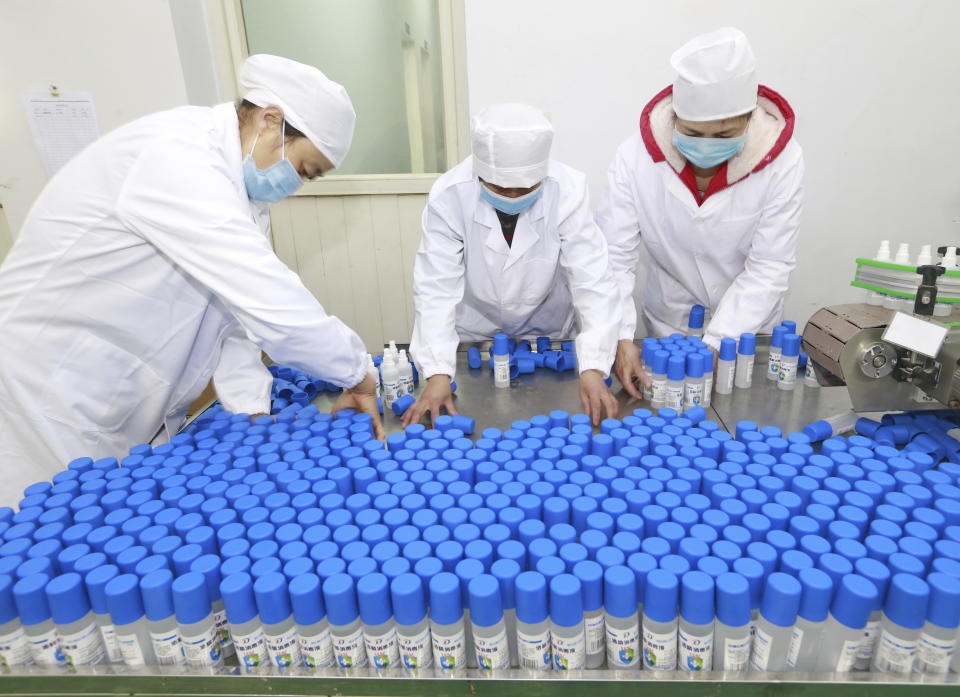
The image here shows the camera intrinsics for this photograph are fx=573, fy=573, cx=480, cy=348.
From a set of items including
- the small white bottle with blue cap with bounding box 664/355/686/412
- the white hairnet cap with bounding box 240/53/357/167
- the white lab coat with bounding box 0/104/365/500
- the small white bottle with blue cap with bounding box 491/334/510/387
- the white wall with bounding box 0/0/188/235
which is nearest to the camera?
the white lab coat with bounding box 0/104/365/500

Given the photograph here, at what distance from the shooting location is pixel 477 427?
139 cm

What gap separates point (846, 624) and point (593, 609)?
29cm

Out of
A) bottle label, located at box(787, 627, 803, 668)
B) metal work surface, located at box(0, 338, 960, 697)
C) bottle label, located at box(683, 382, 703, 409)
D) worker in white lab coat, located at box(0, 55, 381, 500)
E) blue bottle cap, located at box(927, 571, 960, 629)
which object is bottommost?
bottle label, located at box(683, 382, 703, 409)

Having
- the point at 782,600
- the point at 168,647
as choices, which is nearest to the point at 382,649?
the point at 168,647

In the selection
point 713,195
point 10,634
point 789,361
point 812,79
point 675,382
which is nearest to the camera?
point 10,634

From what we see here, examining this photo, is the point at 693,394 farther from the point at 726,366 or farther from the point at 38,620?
the point at 38,620

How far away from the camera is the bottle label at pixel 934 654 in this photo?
0.67 meters

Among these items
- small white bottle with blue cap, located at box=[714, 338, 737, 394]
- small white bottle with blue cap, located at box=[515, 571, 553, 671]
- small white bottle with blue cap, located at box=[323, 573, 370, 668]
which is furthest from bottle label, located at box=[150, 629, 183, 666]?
small white bottle with blue cap, located at box=[714, 338, 737, 394]

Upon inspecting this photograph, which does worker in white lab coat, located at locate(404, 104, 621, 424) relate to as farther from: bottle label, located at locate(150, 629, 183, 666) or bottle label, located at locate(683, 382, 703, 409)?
bottle label, located at locate(150, 629, 183, 666)

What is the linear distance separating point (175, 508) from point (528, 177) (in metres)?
1.11

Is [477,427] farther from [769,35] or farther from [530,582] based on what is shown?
[769,35]

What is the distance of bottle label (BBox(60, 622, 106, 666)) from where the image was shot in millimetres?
754

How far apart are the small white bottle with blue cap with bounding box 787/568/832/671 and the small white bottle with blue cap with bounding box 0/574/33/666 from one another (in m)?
1.00

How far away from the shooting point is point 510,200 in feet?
5.23
